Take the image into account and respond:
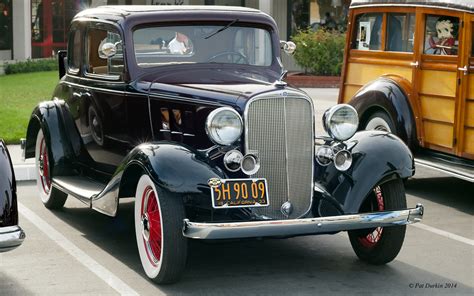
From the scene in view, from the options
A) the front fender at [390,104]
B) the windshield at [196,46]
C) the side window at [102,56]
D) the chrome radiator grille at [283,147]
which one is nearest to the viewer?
the chrome radiator grille at [283,147]

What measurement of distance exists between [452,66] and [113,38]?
3.30m

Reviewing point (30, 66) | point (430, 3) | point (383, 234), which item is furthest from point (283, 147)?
point (30, 66)

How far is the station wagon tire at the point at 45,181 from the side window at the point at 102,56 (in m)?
0.90

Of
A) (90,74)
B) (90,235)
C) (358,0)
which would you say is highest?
(358,0)

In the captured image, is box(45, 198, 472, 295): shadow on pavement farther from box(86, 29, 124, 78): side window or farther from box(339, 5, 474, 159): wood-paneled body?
box(339, 5, 474, 159): wood-paneled body

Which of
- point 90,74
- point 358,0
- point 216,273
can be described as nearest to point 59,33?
point 358,0

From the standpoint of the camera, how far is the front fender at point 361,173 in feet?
21.1

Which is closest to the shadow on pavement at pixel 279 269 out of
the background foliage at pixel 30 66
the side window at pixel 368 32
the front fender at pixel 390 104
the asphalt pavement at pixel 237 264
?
the asphalt pavement at pixel 237 264

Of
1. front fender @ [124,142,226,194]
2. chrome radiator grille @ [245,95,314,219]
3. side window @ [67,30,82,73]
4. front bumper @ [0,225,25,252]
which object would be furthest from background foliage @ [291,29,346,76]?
front bumper @ [0,225,25,252]

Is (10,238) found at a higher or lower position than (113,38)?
lower

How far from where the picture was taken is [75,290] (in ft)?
19.8

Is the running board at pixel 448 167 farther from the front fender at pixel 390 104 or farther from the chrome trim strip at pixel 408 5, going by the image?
the chrome trim strip at pixel 408 5

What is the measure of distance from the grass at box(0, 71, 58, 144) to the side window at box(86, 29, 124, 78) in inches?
159

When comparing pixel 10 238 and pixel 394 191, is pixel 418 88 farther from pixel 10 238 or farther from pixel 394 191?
pixel 10 238
